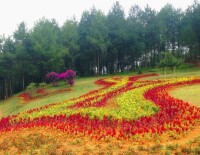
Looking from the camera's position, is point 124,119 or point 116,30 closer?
point 124,119

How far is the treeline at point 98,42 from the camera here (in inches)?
1857

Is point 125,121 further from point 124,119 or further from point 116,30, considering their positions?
point 116,30

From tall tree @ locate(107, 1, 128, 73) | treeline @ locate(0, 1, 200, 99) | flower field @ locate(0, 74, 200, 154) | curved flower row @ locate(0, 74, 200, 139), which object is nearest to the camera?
flower field @ locate(0, 74, 200, 154)

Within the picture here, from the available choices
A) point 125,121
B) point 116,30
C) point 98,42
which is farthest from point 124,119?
point 116,30

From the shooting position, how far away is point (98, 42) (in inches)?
2117

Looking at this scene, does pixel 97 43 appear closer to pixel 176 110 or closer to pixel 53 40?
pixel 53 40

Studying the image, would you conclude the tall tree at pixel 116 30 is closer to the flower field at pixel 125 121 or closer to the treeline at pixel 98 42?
the treeline at pixel 98 42

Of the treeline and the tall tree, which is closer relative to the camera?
the treeline

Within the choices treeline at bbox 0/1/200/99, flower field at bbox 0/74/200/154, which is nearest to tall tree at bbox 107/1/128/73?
treeline at bbox 0/1/200/99

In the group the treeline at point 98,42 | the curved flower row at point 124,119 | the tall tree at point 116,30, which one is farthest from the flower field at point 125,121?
the tall tree at point 116,30

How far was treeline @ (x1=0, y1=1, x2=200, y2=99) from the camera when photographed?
4716 cm

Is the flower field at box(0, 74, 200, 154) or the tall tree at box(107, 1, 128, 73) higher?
the tall tree at box(107, 1, 128, 73)

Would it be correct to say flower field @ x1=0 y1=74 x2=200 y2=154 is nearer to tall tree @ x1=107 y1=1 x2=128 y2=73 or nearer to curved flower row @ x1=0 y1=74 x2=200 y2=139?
curved flower row @ x1=0 y1=74 x2=200 y2=139

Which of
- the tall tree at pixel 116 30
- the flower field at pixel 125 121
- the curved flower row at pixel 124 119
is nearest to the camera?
the flower field at pixel 125 121
